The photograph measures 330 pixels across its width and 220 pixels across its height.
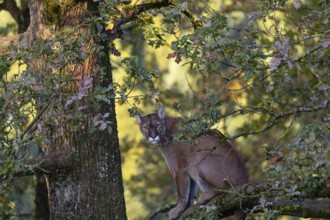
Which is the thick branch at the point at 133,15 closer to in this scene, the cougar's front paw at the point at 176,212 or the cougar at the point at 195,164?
the cougar at the point at 195,164

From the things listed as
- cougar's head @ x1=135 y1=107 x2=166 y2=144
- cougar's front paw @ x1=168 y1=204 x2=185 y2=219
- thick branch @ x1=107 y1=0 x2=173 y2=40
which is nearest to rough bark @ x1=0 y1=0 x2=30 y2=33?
cougar's head @ x1=135 y1=107 x2=166 y2=144

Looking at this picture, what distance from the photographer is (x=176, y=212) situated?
10.5 meters

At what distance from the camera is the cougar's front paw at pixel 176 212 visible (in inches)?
410

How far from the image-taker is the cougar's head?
1107 centimetres

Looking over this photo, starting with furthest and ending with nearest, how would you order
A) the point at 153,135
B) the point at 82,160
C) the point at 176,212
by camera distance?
the point at 153,135, the point at 176,212, the point at 82,160

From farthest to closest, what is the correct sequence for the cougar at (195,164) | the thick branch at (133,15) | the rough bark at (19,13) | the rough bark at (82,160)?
the rough bark at (19,13)
the cougar at (195,164)
the thick branch at (133,15)
the rough bark at (82,160)

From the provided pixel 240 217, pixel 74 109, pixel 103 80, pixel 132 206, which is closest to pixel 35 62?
pixel 103 80

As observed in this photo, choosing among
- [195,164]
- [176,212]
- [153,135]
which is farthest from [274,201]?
[153,135]

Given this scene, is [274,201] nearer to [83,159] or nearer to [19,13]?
[83,159]

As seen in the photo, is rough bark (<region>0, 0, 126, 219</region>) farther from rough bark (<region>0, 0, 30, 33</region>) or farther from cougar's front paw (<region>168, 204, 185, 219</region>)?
rough bark (<region>0, 0, 30, 33</region>)

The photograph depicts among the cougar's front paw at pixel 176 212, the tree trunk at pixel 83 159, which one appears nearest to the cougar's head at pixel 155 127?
the cougar's front paw at pixel 176 212

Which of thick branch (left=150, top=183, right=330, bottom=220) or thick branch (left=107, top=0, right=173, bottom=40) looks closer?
thick branch (left=150, top=183, right=330, bottom=220)

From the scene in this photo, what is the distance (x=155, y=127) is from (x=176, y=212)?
3.94 feet

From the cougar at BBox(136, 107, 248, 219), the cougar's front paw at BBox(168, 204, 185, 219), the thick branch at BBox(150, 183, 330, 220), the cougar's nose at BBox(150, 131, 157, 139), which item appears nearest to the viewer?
the thick branch at BBox(150, 183, 330, 220)
